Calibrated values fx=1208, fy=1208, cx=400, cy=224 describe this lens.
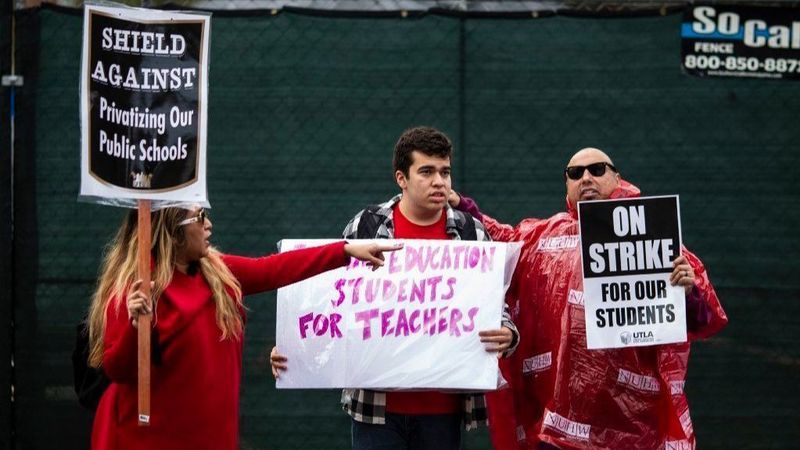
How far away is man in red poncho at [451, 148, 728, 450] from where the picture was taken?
17.0 ft

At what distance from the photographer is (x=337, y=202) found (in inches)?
272

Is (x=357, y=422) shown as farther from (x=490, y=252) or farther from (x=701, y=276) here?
(x=701, y=276)

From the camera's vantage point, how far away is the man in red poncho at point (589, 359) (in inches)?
204

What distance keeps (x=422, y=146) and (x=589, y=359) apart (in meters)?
1.17

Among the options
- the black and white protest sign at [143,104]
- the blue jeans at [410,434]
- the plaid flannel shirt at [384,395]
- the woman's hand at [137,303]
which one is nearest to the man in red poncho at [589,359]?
the plaid flannel shirt at [384,395]

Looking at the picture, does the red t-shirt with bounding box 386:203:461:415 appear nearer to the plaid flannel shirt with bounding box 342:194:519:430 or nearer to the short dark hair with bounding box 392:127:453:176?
the plaid flannel shirt with bounding box 342:194:519:430

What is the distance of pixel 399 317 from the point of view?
5.10 m

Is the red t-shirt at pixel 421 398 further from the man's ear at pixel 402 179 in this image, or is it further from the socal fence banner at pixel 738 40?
the socal fence banner at pixel 738 40

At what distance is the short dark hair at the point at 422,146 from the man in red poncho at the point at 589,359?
0.34m

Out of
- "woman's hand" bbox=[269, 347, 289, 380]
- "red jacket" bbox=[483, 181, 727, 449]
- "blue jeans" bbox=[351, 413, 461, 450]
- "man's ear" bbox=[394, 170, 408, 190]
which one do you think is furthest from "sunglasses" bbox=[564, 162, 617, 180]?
"woman's hand" bbox=[269, 347, 289, 380]

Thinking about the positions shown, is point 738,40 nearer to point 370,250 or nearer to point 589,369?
point 589,369

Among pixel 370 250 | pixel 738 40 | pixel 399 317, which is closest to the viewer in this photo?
pixel 370 250

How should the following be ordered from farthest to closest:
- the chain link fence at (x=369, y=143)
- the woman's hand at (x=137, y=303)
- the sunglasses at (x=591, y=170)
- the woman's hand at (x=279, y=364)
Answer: the chain link fence at (x=369, y=143) → the sunglasses at (x=591, y=170) → the woman's hand at (x=279, y=364) → the woman's hand at (x=137, y=303)

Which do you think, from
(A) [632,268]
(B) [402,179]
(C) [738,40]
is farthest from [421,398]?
(C) [738,40]
